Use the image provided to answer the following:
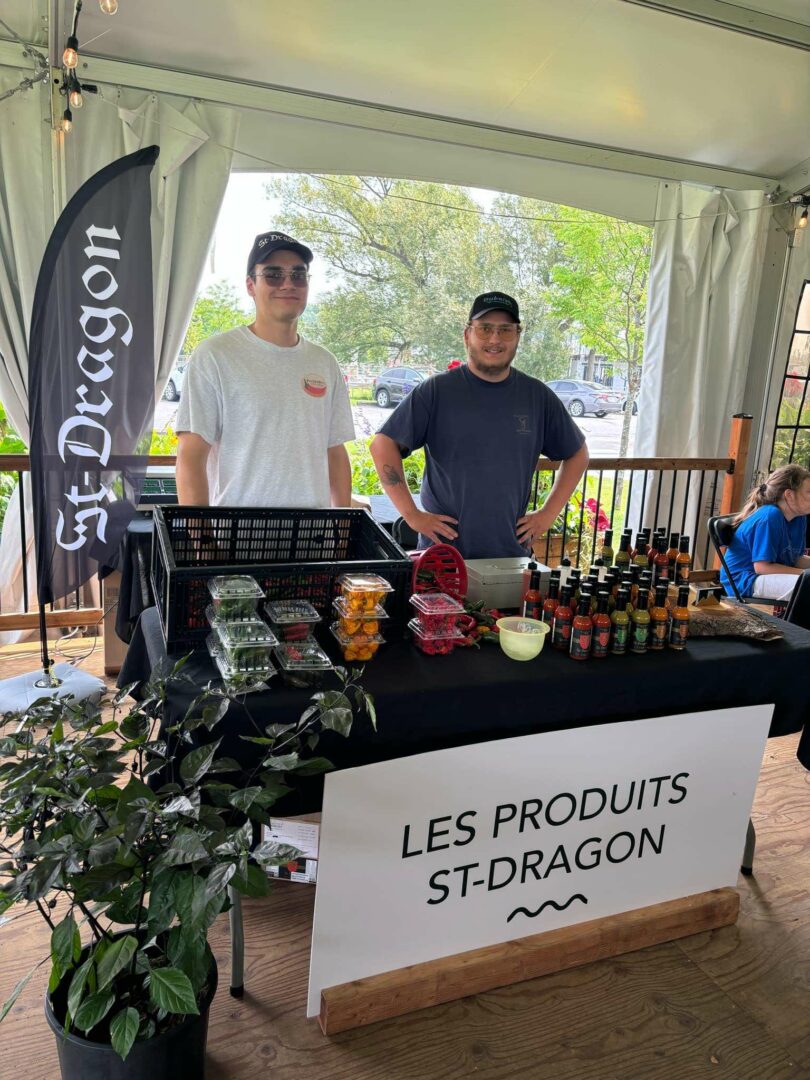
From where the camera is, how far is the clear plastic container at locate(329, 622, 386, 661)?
1.55 meters

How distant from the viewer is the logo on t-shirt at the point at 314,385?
2154 mm

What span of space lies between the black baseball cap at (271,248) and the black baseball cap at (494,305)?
521 mm

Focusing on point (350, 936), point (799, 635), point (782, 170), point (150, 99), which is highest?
point (782, 170)

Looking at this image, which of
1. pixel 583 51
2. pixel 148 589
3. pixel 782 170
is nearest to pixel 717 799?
pixel 148 589

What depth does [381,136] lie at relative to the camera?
353cm

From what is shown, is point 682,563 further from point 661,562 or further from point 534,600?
point 534,600

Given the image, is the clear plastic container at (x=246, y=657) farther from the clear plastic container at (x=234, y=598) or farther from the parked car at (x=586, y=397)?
the parked car at (x=586, y=397)

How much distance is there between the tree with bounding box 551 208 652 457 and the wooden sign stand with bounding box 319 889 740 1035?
16.6 feet

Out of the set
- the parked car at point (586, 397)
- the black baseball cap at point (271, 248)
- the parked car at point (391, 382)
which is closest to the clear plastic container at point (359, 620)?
the black baseball cap at point (271, 248)

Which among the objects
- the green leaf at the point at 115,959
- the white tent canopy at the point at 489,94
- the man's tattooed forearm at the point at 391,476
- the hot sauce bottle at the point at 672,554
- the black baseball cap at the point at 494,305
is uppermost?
the white tent canopy at the point at 489,94

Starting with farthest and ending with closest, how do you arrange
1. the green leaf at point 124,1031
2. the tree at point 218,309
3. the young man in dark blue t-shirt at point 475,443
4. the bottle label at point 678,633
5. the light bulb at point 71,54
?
the tree at point 218,309, the light bulb at point 71,54, the young man in dark blue t-shirt at point 475,443, the bottle label at point 678,633, the green leaf at point 124,1031

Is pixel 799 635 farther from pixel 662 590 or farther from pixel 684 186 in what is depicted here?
pixel 684 186

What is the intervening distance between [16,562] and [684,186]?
4040 mm

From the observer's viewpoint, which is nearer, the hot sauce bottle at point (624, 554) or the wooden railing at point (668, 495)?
the hot sauce bottle at point (624, 554)
